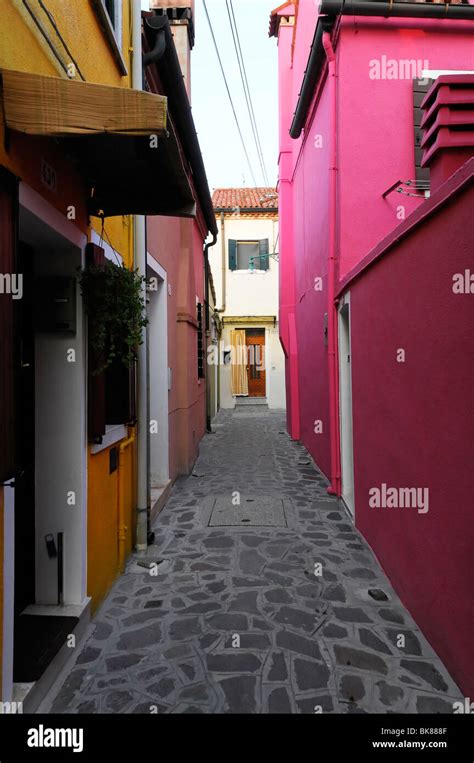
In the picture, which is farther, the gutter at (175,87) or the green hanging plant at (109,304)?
the gutter at (175,87)

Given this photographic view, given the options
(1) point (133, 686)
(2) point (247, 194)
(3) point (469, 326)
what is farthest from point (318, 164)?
(2) point (247, 194)

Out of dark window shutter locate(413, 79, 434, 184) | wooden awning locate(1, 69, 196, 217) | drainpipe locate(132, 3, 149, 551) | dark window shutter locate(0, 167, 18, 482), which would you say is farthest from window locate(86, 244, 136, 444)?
dark window shutter locate(413, 79, 434, 184)

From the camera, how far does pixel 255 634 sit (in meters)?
2.89

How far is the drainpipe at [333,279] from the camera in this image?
5797 millimetres

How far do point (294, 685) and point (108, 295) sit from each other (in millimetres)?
2524

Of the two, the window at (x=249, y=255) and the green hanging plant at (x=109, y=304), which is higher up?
the window at (x=249, y=255)

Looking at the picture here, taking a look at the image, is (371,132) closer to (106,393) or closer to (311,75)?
(311,75)

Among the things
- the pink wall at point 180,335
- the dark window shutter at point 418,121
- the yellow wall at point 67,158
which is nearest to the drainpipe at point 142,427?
the yellow wall at point 67,158

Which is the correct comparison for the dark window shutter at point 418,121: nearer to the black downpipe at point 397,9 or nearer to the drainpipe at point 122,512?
the black downpipe at point 397,9

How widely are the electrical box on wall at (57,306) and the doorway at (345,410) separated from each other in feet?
11.7

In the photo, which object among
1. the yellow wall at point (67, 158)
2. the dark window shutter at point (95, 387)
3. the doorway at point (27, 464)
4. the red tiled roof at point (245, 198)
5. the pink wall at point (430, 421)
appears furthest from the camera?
the red tiled roof at point (245, 198)

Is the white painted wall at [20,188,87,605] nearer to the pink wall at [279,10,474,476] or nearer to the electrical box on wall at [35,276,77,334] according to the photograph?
the electrical box on wall at [35,276,77,334]

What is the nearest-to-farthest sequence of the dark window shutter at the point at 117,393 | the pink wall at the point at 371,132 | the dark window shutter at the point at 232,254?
1. the dark window shutter at the point at 117,393
2. the pink wall at the point at 371,132
3. the dark window shutter at the point at 232,254
